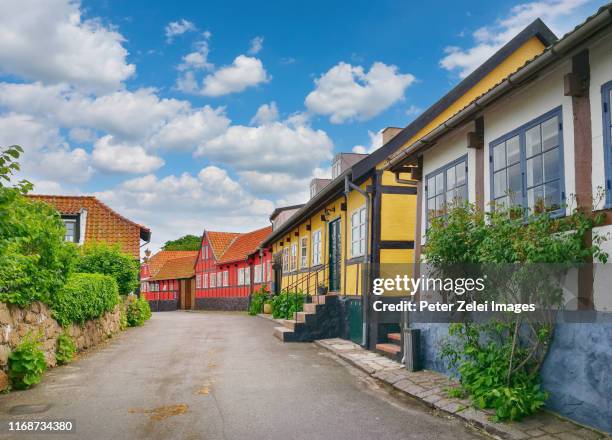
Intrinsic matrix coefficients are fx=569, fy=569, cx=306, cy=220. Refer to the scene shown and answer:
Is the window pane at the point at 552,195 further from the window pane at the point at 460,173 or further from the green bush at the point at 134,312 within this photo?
the green bush at the point at 134,312

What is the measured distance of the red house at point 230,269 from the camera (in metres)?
31.8

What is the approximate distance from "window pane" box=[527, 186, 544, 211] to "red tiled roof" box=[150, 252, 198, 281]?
141 ft

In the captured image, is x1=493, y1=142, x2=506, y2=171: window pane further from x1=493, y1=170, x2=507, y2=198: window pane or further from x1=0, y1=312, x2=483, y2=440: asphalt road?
x1=0, y1=312, x2=483, y2=440: asphalt road

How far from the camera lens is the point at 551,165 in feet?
22.2

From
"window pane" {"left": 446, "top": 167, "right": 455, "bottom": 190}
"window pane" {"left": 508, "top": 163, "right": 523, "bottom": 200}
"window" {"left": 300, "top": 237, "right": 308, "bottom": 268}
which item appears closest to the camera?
"window pane" {"left": 508, "top": 163, "right": 523, "bottom": 200}

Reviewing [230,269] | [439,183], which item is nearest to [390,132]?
[439,183]

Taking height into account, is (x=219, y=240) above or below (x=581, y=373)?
above

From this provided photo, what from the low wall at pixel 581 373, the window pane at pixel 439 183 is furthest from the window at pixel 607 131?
the window pane at pixel 439 183

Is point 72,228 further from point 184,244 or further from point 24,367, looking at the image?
point 184,244

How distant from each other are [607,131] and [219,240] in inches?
1532

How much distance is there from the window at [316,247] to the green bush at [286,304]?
1.20 metres

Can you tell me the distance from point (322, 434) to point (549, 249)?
10.0 feet

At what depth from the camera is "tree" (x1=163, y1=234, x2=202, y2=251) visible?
257 feet

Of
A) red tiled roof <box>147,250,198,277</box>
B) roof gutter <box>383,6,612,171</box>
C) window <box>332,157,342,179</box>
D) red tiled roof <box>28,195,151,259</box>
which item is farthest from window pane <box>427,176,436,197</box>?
red tiled roof <box>147,250,198,277</box>
